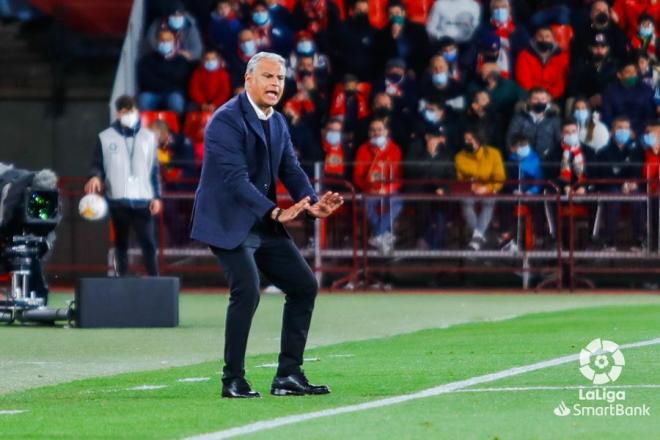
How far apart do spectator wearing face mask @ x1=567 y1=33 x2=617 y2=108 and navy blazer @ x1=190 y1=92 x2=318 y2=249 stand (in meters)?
13.8

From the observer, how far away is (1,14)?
2870 centimetres

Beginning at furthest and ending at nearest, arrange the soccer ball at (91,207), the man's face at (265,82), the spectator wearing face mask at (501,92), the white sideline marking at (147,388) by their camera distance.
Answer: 1. the spectator wearing face mask at (501,92)
2. the soccer ball at (91,207)
3. the white sideline marking at (147,388)
4. the man's face at (265,82)

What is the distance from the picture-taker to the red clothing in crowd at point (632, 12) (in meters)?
26.1

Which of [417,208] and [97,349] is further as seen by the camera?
[417,208]

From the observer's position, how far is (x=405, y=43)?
2653 cm

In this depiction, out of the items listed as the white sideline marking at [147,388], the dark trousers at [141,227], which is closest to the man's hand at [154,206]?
the dark trousers at [141,227]

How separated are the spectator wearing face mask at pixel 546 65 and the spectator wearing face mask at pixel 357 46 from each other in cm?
194

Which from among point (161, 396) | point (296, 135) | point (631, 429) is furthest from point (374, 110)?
point (631, 429)

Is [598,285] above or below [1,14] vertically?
below

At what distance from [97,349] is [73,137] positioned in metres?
11.1

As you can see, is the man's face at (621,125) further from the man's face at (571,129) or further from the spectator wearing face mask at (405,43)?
the spectator wearing face mask at (405,43)

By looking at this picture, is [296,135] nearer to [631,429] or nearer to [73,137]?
[73,137]

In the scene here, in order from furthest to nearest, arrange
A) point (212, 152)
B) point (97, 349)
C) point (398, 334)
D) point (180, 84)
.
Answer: point (180, 84) < point (398, 334) < point (97, 349) < point (212, 152)

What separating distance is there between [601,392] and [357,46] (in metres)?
14.8
